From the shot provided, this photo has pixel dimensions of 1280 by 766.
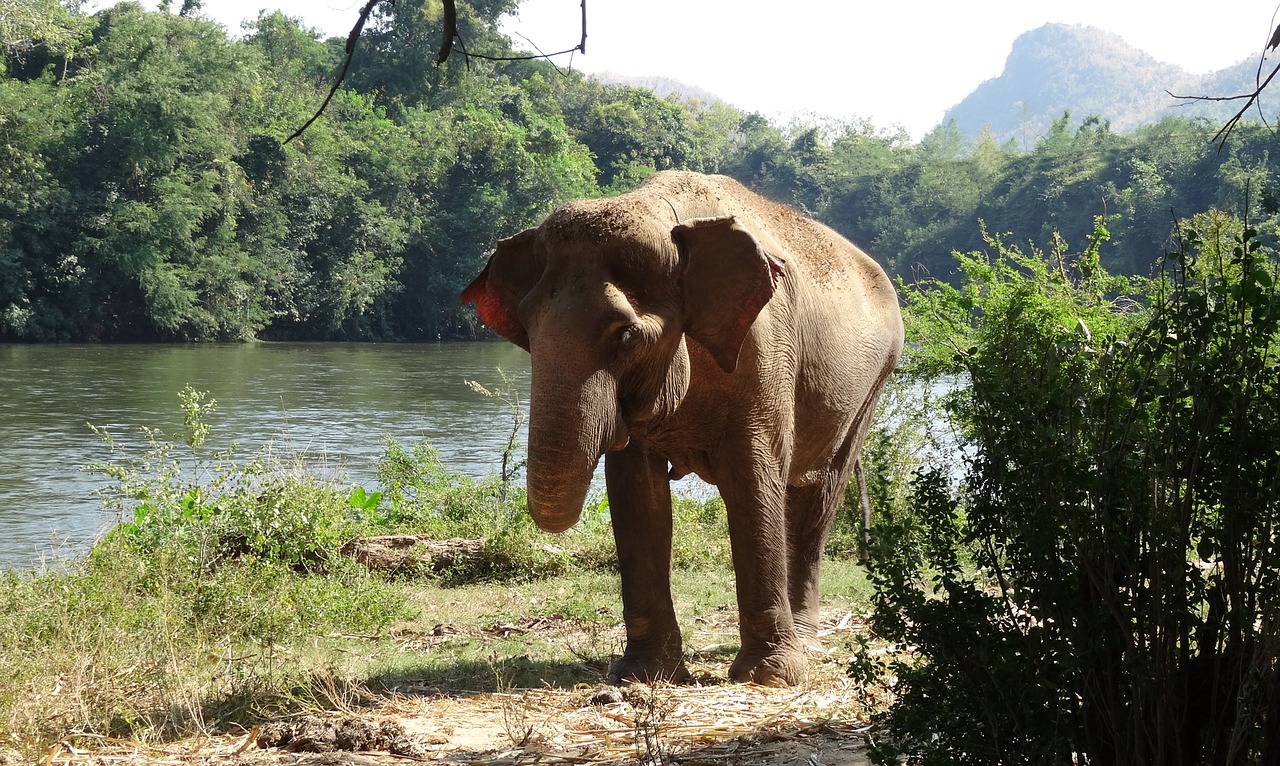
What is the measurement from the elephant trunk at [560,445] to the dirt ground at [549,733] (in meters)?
0.73

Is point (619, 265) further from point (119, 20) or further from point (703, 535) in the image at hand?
point (119, 20)

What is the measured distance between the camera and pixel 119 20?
158 ft

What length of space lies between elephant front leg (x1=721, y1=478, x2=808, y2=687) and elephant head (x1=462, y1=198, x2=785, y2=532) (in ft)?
2.07

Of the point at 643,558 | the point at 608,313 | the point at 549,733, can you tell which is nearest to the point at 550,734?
the point at 549,733

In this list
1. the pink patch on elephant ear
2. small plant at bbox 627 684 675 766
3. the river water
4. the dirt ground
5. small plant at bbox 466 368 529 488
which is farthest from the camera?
the river water

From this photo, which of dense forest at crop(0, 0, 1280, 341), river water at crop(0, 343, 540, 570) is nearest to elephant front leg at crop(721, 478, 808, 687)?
river water at crop(0, 343, 540, 570)

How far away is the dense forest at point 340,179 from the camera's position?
4334 cm

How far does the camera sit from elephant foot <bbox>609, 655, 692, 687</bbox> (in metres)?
5.57

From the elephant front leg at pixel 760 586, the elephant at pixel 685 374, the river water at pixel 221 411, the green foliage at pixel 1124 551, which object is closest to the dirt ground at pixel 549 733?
the elephant front leg at pixel 760 586

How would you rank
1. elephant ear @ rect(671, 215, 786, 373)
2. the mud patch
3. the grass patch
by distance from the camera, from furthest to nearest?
elephant ear @ rect(671, 215, 786, 373), the grass patch, the mud patch

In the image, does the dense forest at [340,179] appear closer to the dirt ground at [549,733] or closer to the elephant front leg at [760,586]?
the elephant front leg at [760,586]

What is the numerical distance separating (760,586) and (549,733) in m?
1.40

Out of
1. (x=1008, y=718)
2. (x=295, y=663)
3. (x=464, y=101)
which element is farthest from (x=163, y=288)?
(x=1008, y=718)

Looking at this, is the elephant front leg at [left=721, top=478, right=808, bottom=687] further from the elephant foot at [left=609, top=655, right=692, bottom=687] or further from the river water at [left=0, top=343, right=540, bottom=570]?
the river water at [left=0, top=343, right=540, bottom=570]
